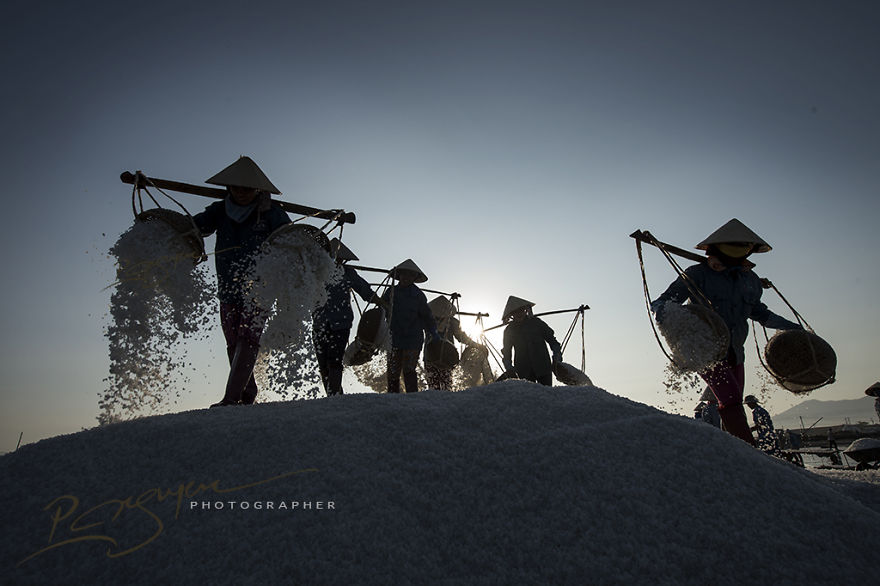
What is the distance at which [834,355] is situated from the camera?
291cm

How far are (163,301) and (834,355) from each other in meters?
3.93

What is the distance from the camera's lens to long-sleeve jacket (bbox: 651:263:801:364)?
2.96 meters

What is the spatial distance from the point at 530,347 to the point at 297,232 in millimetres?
3636

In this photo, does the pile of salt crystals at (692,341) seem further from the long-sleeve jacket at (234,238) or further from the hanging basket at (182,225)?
the hanging basket at (182,225)

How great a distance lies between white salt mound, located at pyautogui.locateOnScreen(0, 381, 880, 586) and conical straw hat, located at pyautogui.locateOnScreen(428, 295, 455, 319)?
225 inches

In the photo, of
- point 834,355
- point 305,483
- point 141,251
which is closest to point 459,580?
point 305,483

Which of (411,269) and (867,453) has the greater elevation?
(411,269)

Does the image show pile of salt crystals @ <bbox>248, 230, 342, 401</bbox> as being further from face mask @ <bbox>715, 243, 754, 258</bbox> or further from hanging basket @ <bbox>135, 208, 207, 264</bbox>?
face mask @ <bbox>715, 243, 754, 258</bbox>

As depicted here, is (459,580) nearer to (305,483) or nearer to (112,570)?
(305,483)

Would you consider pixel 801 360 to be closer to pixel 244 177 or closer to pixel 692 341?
pixel 692 341

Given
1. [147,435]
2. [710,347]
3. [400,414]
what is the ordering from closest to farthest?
[147,435], [400,414], [710,347]

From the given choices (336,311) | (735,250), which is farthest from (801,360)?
(336,311)
